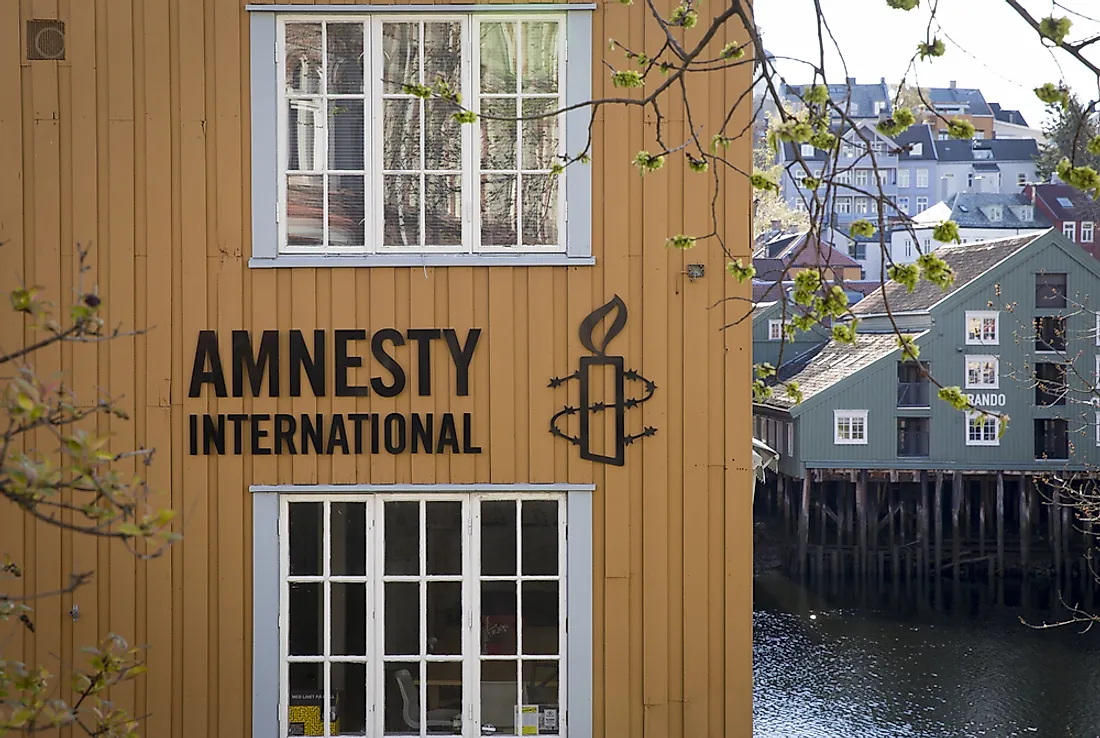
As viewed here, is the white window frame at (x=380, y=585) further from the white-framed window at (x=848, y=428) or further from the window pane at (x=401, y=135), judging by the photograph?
the white-framed window at (x=848, y=428)

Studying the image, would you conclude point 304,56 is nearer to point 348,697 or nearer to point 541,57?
point 541,57

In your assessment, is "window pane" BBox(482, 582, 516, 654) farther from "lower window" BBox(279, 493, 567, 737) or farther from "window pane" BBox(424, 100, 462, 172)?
"window pane" BBox(424, 100, 462, 172)

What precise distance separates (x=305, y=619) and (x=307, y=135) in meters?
2.18

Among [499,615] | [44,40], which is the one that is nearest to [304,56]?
[44,40]

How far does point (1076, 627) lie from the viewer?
23.2 m

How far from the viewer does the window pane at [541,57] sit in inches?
216

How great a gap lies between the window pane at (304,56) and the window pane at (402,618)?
2.26 meters

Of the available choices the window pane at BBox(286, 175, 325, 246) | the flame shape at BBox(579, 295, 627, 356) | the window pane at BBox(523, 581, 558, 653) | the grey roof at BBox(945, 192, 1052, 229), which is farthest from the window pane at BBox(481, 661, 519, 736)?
the grey roof at BBox(945, 192, 1052, 229)

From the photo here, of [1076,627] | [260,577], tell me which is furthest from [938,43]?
[1076,627]

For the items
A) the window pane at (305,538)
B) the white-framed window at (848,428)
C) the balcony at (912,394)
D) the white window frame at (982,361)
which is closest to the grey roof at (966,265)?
the white window frame at (982,361)

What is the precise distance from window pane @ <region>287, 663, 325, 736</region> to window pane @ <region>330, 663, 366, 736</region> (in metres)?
0.06

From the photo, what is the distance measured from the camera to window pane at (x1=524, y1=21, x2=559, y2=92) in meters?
5.48

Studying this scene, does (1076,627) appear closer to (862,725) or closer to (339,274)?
(862,725)

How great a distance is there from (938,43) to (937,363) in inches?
1143
